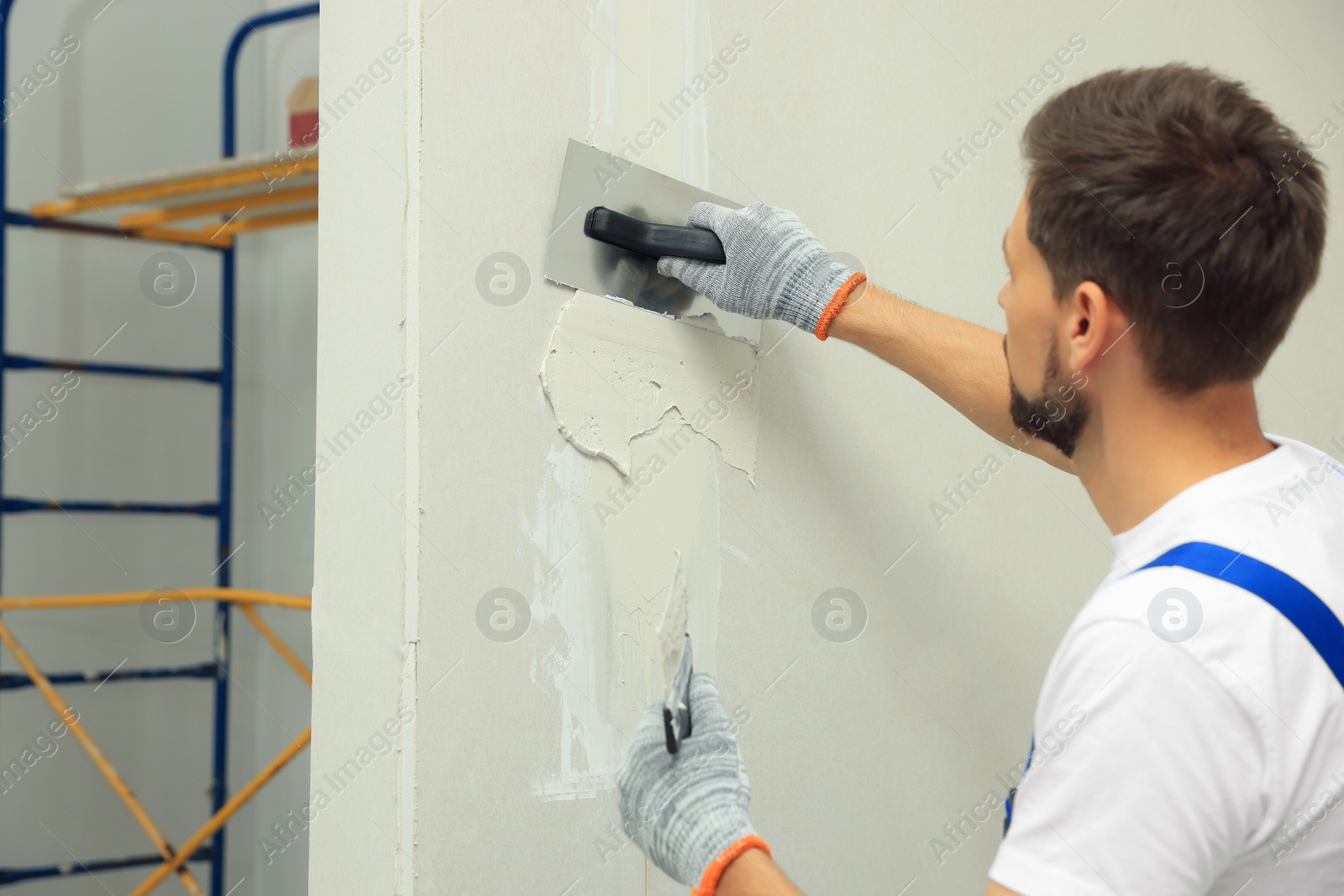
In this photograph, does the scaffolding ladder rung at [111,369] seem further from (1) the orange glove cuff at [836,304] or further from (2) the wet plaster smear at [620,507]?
(1) the orange glove cuff at [836,304]

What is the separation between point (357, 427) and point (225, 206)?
1495 mm

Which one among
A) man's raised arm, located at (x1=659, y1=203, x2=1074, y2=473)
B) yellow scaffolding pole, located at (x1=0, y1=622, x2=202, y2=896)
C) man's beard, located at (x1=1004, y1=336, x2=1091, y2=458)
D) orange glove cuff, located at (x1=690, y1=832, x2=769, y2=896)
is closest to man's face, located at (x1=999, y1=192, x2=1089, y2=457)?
man's beard, located at (x1=1004, y1=336, x2=1091, y2=458)

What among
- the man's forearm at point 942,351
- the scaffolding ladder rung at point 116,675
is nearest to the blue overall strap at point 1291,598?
the man's forearm at point 942,351

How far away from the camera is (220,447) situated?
269cm

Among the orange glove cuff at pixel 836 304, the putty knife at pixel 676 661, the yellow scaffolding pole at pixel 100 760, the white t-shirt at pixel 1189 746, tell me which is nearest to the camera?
the white t-shirt at pixel 1189 746

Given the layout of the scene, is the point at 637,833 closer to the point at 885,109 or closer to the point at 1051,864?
the point at 1051,864

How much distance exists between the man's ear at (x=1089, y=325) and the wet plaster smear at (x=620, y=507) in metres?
0.49

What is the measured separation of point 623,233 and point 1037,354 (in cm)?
50

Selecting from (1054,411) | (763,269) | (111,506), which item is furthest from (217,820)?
(1054,411)

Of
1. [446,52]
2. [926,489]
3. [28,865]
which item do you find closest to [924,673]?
[926,489]

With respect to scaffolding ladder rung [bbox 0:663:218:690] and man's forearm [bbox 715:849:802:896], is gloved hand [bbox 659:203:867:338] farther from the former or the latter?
scaffolding ladder rung [bbox 0:663:218:690]

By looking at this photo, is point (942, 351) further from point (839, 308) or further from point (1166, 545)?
point (1166, 545)

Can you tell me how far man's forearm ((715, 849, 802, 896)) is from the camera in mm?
951

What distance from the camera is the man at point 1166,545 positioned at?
0.78 metres
